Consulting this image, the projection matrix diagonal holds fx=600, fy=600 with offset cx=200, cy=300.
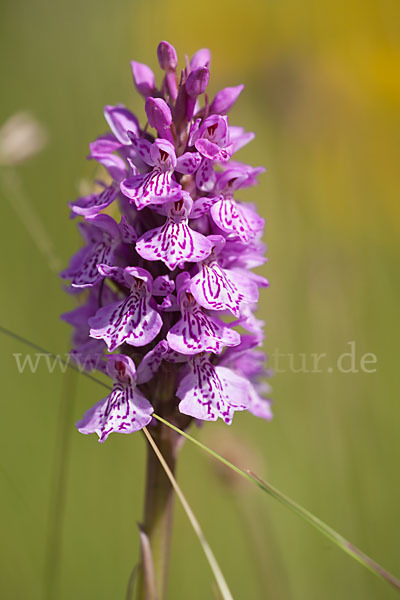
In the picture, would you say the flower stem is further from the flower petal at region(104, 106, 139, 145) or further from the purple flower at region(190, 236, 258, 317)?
the flower petal at region(104, 106, 139, 145)

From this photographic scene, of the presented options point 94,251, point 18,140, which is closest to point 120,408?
point 94,251

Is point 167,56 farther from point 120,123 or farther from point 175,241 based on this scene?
point 175,241

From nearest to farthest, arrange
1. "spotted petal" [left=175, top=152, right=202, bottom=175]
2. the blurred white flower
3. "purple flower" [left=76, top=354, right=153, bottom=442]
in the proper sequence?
"purple flower" [left=76, top=354, right=153, bottom=442] → "spotted petal" [left=175, top=152, right=202, bottom=175] → the blurred white flower

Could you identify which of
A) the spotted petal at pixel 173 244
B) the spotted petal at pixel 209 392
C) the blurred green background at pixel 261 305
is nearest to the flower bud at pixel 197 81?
the spotted petal at pixel 173 244

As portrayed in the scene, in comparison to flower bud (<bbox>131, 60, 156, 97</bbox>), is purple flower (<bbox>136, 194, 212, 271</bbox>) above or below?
below

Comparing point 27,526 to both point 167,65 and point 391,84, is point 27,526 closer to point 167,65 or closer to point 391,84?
point 167,65

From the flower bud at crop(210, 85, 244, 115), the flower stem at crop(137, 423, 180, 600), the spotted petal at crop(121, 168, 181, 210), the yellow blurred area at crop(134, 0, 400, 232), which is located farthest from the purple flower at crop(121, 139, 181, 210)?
the yellow blurred area at crop(134, 0, 400, 232)

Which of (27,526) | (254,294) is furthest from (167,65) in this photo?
(27,526)
